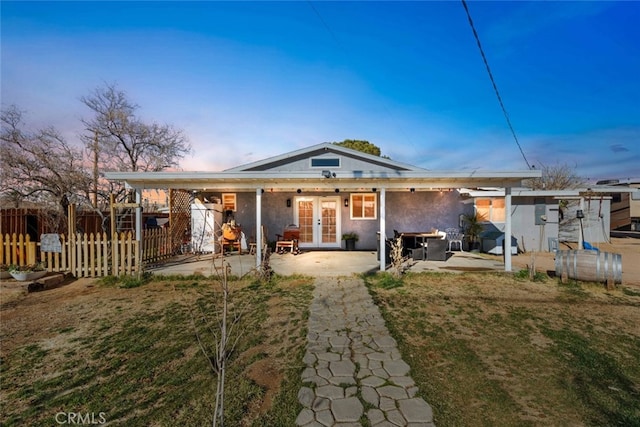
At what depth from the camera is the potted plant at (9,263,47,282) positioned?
6.93 m

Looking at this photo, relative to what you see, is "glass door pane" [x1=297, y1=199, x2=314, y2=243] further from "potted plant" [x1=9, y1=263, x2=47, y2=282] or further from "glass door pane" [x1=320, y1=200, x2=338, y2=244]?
"potted plant" [x1=9, y1=263, x2=47, y2=282]

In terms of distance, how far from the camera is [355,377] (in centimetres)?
308

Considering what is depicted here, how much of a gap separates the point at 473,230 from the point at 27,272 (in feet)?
45.6

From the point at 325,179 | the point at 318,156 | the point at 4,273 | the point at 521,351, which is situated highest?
the point at 318,156

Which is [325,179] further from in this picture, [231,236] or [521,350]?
[521,350]

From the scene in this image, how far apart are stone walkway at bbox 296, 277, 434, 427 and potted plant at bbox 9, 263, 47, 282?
6985 mm

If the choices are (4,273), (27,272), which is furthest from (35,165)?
(27,272)

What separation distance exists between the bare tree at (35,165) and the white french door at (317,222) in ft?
28.9

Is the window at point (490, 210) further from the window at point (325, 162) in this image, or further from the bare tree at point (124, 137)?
the bare tree at point (124, 137)

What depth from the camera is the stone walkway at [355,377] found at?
2461mm

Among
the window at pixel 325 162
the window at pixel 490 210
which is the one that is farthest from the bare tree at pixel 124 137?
the window at pixel 490 210

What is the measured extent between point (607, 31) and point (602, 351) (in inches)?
324

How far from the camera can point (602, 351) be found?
3.68 m

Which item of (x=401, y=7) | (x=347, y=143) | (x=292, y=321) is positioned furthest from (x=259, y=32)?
(x=347, y=143)
